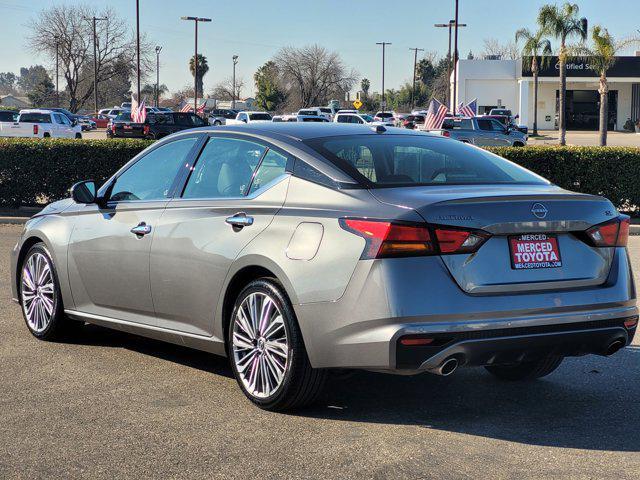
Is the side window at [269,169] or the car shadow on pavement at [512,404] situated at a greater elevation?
the side window at [269,169]

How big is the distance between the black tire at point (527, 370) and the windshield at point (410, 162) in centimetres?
116

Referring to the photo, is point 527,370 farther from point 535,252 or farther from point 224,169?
point 224,169

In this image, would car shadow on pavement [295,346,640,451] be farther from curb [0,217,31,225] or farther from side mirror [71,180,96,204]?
curb [0,217,31,225]

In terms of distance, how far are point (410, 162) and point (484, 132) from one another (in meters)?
34.0

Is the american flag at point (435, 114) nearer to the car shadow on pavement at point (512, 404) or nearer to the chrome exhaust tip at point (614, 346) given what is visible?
the car shadow on pavement at point (512, 404)

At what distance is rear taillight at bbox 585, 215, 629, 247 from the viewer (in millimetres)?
5240

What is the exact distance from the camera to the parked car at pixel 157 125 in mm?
45312

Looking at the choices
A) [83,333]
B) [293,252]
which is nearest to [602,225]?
[293,252]

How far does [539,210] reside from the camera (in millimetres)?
5023

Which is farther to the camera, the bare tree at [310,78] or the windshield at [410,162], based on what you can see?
the bare tree at [310,78]

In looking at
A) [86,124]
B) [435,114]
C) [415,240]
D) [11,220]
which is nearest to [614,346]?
[415,240]

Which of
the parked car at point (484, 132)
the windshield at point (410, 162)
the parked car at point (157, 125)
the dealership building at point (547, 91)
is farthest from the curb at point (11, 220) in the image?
the dealership building at point (547, 91)

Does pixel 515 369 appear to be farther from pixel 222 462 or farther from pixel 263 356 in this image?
pixel 222 462

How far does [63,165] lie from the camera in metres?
17.0
